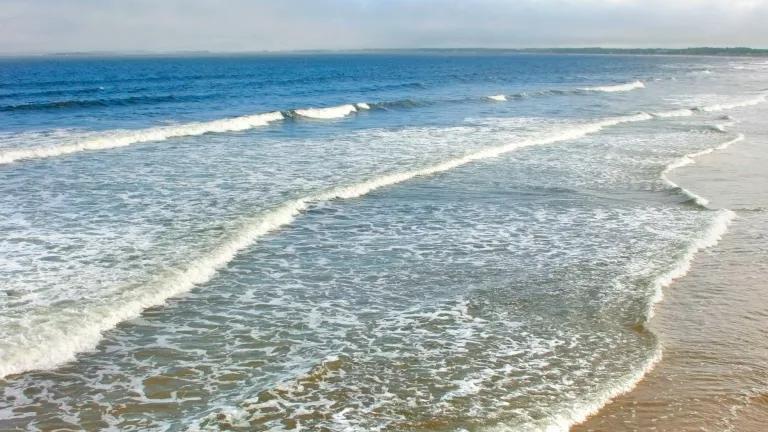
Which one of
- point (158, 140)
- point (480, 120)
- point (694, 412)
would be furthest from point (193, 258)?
point (480, 120)

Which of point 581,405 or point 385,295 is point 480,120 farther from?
point 581,405

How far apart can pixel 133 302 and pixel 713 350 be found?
670 cm

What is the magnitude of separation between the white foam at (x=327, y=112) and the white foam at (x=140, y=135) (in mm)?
1701

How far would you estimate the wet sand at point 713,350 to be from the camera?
6.30 meters

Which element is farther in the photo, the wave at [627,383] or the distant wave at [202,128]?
the distant wave at [202,128]

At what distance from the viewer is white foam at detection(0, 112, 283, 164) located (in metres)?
21.5

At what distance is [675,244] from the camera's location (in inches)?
465

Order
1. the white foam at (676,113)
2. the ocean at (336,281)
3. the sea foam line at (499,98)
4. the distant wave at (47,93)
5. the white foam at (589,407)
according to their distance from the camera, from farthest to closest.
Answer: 1. the distant wave at (47,93)
2. the sea foam line at (499,98)
3. the white foam at (676,113)
4. the ocean at (336,281)
5. the white foam at (589,407)

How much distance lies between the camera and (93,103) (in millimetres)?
41188

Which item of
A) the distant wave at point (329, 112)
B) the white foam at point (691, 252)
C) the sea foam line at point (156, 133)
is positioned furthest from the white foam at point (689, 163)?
the distant wave at point (329, 112)

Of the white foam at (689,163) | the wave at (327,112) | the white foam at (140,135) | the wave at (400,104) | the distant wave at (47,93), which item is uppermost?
the distant wave at (47,93)

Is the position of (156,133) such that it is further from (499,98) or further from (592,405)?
(499,98)

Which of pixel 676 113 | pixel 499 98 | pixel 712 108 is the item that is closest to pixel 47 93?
pixel 499 98

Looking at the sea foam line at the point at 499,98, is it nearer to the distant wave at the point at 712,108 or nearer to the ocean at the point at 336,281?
the distant wave at the point at 712,108
